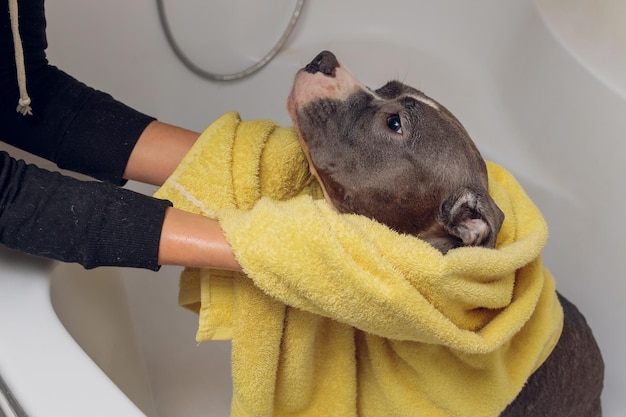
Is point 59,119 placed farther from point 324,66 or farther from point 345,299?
→ point 345,299

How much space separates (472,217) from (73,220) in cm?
78

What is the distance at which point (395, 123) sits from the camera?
1412mm

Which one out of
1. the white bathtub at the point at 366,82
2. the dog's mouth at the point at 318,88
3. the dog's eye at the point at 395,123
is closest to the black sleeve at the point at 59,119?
the white bathtub at the point at 366,82

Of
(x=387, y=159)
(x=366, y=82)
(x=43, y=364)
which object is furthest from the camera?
(x=366, y=82)

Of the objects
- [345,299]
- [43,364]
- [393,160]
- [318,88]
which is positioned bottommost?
[43,364]

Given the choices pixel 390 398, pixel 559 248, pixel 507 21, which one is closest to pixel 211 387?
pixel 390 398

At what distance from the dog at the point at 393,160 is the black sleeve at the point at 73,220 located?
430 mm

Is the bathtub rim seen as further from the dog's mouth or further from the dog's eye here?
the dog's eye

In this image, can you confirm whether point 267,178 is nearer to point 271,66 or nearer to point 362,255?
point 362,255

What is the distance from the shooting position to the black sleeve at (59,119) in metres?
1.35

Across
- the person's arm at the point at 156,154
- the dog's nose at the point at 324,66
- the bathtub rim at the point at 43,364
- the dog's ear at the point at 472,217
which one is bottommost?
the bathtub rim at the point at 43,364

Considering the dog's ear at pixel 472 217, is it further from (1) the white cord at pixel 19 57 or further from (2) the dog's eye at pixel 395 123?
(1) the white cord at pixel 19 57

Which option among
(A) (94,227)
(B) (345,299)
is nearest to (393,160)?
(B) (345,299)

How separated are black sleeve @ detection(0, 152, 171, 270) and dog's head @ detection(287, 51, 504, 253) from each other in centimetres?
43
